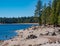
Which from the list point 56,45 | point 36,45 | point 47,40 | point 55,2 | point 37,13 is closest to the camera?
point 56,45

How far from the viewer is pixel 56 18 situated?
8231 cm

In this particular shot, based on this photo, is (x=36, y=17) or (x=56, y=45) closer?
(x=56, y=45)

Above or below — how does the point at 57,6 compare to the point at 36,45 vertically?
above

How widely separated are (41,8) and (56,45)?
3082 inches

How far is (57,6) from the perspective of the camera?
84.9m

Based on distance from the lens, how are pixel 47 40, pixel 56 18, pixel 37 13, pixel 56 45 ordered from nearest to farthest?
pixel 56 45, pixel 47 40, pixel 56 18, pixel 37 13

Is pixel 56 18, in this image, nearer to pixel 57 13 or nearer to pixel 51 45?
pixel 57 13

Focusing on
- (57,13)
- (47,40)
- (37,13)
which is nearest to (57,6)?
(57,13)

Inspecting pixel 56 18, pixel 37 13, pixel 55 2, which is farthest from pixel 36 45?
pixel 37 13

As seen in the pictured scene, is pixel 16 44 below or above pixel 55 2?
below

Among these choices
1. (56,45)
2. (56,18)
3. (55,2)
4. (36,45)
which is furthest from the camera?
(55,2)

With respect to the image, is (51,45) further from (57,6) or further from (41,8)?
(41,8)

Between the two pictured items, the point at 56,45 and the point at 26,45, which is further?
the point at 26,45

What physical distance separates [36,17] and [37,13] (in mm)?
1939
